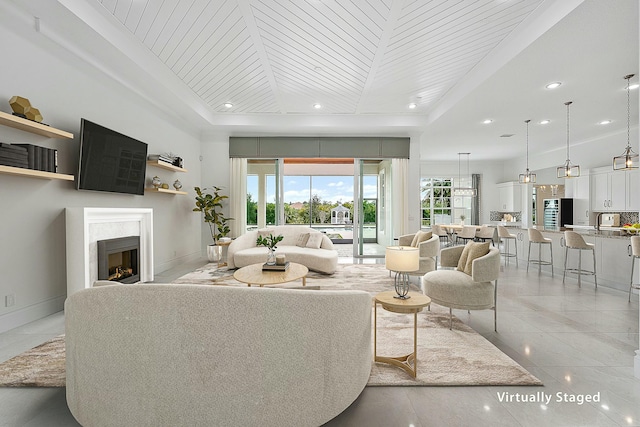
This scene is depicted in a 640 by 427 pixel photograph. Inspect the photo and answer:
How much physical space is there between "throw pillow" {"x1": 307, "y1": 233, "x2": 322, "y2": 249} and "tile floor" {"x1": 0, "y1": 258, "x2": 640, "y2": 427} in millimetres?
2862

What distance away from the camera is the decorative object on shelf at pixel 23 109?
8.80ft

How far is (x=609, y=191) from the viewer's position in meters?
6.80

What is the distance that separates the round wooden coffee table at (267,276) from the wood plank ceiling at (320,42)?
2.73 metres

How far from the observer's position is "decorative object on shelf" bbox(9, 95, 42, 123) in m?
2.68

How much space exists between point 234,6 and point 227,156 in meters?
4.26

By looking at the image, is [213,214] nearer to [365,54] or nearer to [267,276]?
[267,276]

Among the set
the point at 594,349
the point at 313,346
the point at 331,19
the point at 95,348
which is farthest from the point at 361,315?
the point at 331,19

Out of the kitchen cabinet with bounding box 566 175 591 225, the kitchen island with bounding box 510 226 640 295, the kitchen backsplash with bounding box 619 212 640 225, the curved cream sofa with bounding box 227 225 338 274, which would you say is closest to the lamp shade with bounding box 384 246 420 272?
the curved cream sofa with bounding box 227 225 338 274

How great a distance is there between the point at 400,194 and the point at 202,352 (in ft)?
20.5

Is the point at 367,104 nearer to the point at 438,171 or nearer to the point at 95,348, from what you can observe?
the point at 95,348

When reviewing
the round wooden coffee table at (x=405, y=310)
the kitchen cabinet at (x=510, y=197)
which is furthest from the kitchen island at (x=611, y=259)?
the kitchen cabinet at (x=510, y=197)

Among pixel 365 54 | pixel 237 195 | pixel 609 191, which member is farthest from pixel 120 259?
pixel 609 191

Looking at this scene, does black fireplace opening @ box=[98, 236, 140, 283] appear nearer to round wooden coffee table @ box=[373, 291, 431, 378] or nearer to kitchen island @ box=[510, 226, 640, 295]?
round wooden coffee table @ box=[373, 291, 431, 378]

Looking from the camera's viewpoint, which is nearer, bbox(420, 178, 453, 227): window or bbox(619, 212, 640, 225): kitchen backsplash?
bbox(619, 212, 640, 225): kitchen backsplash
